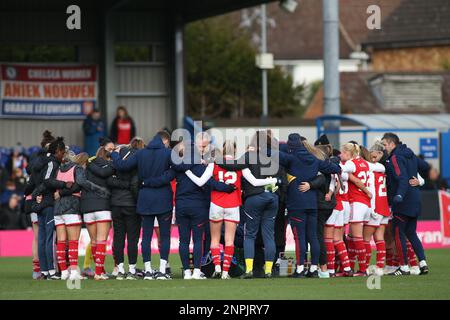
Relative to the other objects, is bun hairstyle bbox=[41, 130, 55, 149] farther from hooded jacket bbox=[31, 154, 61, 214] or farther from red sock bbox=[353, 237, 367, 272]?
red sock bbox=[353, 237, 367, 272]

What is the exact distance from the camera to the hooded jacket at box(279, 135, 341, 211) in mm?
17844

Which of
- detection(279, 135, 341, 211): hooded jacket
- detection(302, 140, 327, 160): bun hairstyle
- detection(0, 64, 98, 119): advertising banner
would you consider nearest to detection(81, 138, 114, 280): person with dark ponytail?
detection(279, 135, 341, 211): hooded jacket

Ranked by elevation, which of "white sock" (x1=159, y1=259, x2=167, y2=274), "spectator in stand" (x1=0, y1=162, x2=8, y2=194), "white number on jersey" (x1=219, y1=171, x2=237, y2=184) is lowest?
"white sock" (x1=159, y1=259, x2=167, y2=274)

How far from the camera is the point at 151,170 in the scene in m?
17.7

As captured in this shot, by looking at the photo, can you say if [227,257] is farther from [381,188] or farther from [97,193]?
[381,188]

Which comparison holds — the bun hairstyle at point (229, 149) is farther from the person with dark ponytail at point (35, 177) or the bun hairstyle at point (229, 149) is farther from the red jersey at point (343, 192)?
the person with dark ponytail at point (35, 177)

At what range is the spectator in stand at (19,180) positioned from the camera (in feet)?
102

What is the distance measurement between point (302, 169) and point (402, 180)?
5.17ft

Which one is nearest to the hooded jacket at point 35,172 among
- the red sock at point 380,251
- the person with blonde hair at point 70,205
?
the person with blonde hair at point 70,205

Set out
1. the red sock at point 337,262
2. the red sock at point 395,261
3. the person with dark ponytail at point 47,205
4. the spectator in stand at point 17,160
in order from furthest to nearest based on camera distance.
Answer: the spectator in stand at point 17,160 → the red sock at point 395,261 → the red sock at point 337,262 → the person with dark ponytail at point 47,205

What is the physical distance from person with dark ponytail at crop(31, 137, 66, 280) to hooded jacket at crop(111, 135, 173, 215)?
98 cm

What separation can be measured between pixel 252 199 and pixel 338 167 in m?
1.32

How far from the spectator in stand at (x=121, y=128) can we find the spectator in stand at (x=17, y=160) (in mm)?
2434

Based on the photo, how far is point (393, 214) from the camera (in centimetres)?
1870
